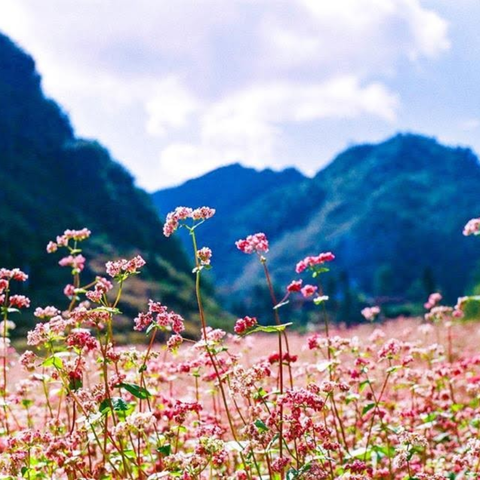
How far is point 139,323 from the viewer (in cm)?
390

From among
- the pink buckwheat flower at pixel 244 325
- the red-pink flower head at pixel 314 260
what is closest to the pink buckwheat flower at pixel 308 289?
the red-pink flower head at pixel 314 260

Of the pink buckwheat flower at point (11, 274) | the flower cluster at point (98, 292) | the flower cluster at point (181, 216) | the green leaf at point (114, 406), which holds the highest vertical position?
the flower cluster at point (181, 216)

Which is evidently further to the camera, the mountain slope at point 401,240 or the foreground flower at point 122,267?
the mountain slope at point 401,240

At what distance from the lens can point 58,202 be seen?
60406mm

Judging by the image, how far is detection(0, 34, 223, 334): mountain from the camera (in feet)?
148

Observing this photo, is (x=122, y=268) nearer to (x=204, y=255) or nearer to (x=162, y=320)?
(x=162, y=320)

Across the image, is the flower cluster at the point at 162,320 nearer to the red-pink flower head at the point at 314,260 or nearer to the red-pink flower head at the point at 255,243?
the red-pink flower head at the point at 255,243

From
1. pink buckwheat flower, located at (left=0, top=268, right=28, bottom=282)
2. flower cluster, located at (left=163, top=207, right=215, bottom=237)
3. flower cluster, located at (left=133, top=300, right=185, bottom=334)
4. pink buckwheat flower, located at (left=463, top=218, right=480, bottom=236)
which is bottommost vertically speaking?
flower cluster, located at (left=133, top=300, right=185, bottom=334)

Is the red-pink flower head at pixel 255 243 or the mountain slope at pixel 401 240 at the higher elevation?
the mountain slope at pixel 401 240

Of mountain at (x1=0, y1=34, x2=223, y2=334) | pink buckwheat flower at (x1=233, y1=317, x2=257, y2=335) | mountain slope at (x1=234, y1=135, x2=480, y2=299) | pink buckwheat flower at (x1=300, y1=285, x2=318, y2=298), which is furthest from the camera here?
mountain slope at (x1=234, y1=135, x2=480, y2=299)

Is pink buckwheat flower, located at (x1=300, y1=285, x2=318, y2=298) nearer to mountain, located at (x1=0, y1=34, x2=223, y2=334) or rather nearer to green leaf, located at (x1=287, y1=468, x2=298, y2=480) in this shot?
green leaf, located at (x1=287, y1=468, x2=298, y2=480)

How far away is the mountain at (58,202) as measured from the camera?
45062mm

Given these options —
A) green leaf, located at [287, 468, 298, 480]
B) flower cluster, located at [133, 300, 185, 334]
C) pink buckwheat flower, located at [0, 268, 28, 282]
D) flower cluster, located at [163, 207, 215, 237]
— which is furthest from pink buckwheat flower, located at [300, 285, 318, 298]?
pink buckwheat flower, located at [0, 268, 28, 282]

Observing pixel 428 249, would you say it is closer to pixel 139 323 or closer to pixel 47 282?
pixel 47 282
